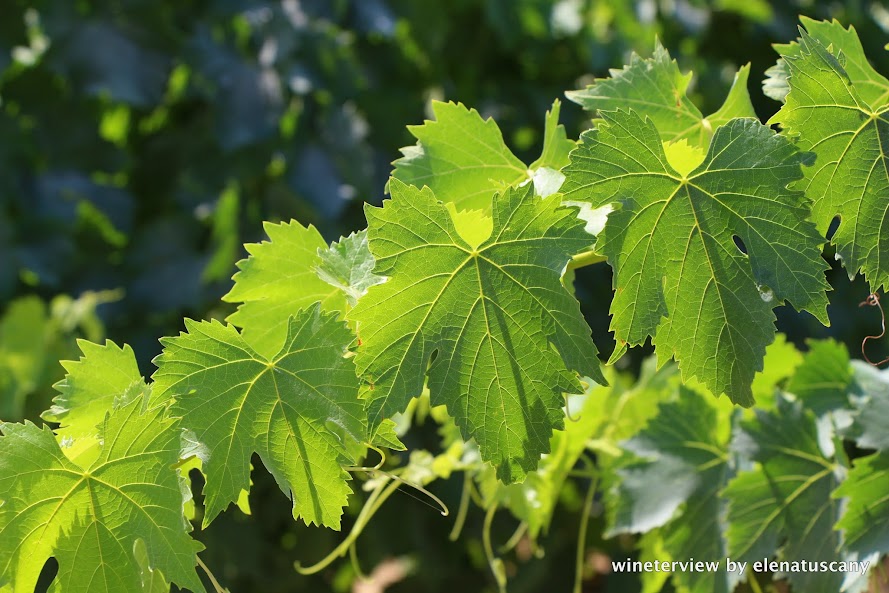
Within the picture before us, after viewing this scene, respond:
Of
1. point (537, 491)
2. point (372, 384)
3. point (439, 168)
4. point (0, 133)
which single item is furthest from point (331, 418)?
point (0, 133)

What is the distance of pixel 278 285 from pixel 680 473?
291 mm

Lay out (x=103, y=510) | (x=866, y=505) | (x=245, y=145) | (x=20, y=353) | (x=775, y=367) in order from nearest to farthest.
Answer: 1. (x=103, y=510)
2. (x=866, y=505)
3. (x=775, y=367)
4. (x=20, y=353)
5. (x=245, y=145)

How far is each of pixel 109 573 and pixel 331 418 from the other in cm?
10

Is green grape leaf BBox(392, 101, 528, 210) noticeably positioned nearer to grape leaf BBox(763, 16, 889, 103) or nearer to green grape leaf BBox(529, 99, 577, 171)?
green grape leaf BBox(529, 99, 577, 171)

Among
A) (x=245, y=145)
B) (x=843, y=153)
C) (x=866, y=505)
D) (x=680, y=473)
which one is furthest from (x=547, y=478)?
(x=245, y=145)

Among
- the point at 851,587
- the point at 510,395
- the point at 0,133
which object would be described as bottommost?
the point at 851,587

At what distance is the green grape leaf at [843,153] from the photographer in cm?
38

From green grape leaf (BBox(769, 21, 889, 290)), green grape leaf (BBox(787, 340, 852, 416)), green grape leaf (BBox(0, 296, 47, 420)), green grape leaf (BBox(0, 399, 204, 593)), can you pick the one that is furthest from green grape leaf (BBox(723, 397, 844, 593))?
green grape leaf (BBox(0, 296, 47, 420))

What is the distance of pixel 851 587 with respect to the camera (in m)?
0.50

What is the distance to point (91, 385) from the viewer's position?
0.41m

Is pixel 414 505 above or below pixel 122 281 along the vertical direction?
below

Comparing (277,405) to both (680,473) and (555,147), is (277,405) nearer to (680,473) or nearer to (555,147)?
(555,147)

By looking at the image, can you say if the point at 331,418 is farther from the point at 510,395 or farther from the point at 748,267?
the point at 748,267

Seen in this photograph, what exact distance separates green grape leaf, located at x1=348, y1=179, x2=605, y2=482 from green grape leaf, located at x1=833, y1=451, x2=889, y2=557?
0.73ft
